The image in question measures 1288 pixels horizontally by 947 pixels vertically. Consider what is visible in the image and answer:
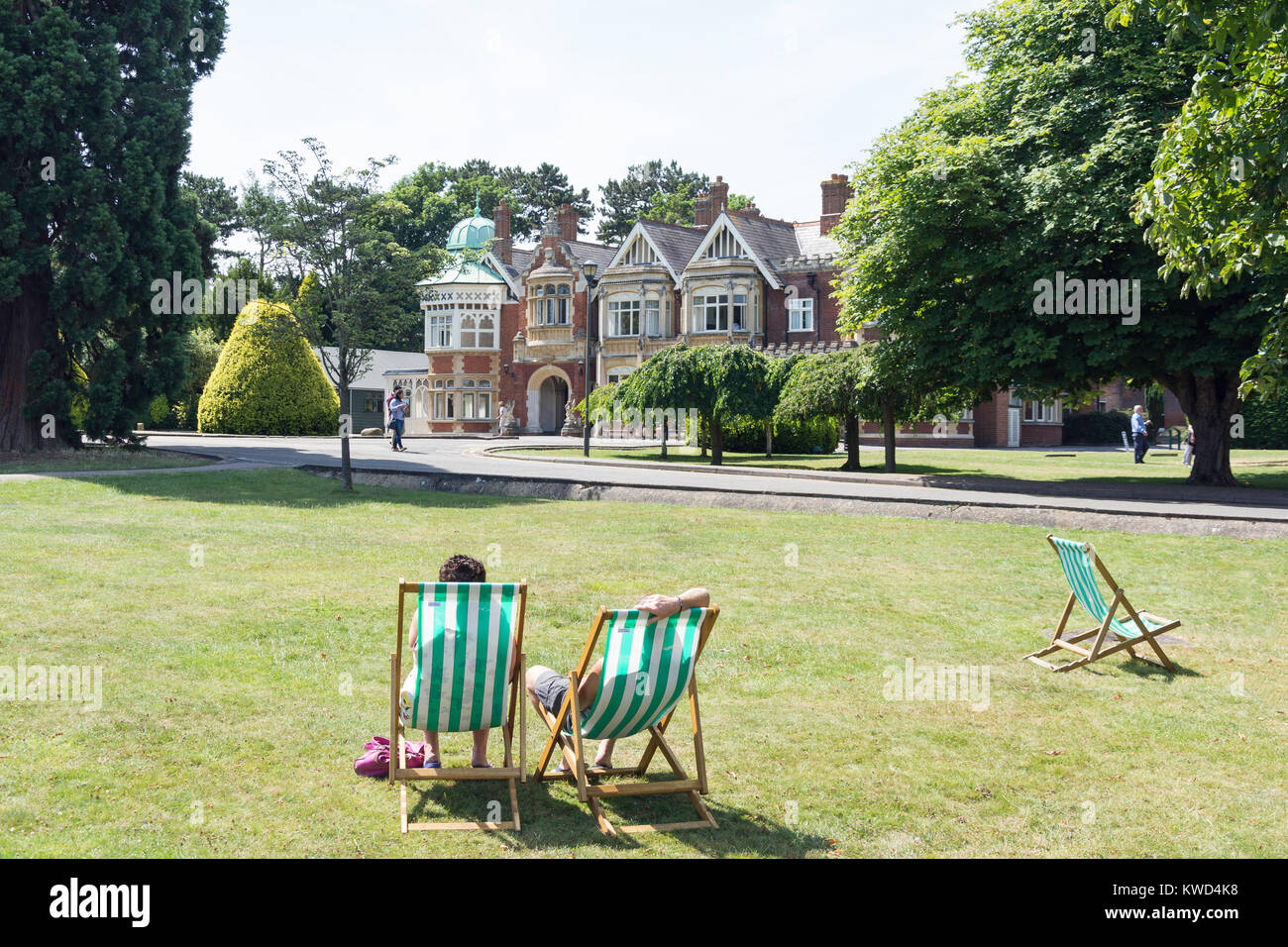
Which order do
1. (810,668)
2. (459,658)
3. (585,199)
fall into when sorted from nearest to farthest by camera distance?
(459,658), (810,668), (585,199)

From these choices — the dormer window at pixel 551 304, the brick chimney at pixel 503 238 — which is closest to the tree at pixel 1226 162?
the dormer window at pixel 551 304

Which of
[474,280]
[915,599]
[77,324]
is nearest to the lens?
[915,599]

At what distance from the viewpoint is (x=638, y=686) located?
17.0ft

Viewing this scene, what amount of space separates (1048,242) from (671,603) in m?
20.1

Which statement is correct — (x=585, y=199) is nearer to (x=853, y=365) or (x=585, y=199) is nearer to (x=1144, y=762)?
(x=853, y=365)

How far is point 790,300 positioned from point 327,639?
151 feet

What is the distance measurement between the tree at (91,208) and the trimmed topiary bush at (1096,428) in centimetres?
4480

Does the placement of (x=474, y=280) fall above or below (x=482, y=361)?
above

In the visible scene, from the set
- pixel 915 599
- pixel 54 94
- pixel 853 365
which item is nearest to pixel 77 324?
pixel 54 94

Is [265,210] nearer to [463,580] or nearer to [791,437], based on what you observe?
[463,580]

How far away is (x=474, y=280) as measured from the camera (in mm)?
60750

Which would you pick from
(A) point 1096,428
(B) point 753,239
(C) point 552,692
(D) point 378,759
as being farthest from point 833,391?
Answer: (A) point 1096,428

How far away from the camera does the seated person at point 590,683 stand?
202 inches

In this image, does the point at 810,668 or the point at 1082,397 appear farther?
the point at 1082,397
